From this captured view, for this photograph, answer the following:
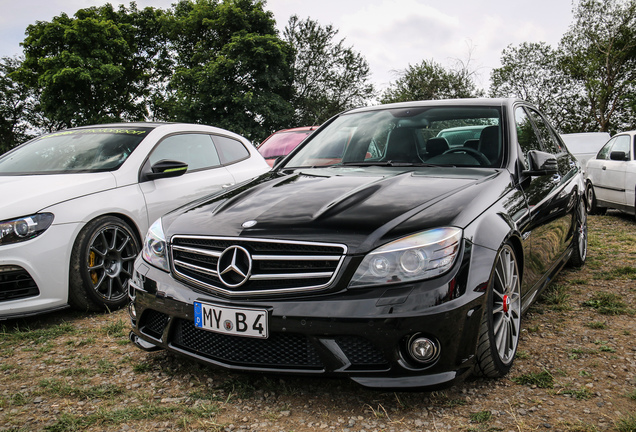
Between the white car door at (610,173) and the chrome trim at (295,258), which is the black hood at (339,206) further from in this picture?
the white car door at (610,173)

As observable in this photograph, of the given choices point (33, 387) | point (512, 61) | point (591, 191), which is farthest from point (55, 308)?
point (512, 61)

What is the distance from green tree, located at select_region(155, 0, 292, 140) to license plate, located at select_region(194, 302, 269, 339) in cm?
3184

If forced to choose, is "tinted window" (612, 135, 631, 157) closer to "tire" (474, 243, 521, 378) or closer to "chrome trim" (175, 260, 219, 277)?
"tire" (474, 243, 521, 378)

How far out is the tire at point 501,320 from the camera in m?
2.47

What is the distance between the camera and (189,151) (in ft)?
17.7

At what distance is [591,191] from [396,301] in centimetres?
866

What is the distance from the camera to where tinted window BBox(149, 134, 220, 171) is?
16.5 ft

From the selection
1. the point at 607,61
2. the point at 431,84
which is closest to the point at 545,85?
the point at 607,61

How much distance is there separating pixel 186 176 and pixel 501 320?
3.39 m

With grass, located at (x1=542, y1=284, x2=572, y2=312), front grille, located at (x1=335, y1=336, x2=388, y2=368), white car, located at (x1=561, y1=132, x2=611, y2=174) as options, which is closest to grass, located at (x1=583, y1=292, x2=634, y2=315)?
grass, located at (x1=542, y1=284, x2=572, y2=312)

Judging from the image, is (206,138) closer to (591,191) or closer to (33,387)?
(33,387)

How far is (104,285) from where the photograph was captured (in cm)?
421

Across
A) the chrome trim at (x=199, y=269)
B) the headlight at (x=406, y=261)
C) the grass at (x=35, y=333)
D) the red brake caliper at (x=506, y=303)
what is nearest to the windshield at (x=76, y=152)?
the grass at (x=35, y=333)

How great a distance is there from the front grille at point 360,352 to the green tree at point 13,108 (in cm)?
4254
